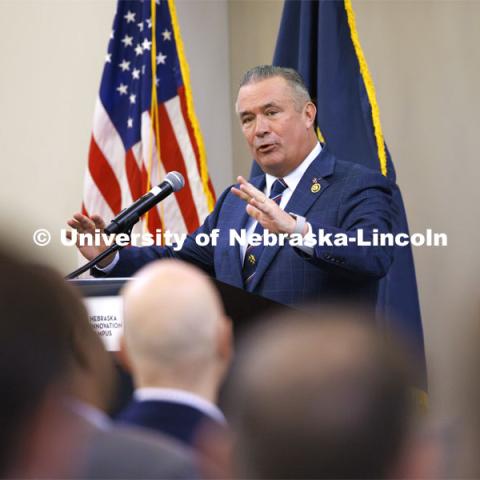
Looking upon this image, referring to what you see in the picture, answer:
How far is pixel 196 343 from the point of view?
4.07 feet

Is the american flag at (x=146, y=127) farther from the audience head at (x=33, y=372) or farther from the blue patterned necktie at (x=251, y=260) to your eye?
the audience head at (x=33, y=372)

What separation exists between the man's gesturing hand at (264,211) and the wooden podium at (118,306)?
1.12 feet

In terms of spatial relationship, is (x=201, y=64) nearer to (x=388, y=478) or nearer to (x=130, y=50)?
(x=130, y=50)

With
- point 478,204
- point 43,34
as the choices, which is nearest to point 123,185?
point 43,34

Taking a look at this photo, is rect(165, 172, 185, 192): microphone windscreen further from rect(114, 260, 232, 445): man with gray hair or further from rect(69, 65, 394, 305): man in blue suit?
rect(114, 260, 232, 445): man with gray hair

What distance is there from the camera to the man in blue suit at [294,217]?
320 centimetres

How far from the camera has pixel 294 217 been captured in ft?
9.80

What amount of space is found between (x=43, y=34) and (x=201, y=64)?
3.75 feet

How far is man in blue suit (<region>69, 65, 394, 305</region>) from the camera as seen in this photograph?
3201 millimetres

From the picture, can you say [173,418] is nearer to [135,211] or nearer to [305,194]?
[135,211]

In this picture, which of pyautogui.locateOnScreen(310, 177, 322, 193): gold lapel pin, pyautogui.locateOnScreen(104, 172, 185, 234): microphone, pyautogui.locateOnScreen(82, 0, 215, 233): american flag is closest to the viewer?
pyautogui.locateOnScreen(104, 172, 185, 234): microphone

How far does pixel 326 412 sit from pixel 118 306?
1.74 meters

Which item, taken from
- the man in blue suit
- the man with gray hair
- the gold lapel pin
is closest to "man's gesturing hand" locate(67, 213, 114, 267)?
the man in blue suit

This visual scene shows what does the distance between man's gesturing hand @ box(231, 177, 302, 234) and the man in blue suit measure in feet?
0.32
